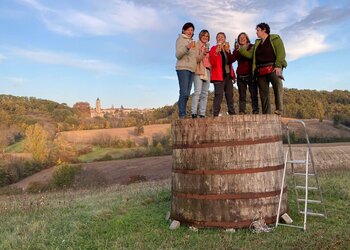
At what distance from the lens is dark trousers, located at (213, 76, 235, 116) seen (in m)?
8.86

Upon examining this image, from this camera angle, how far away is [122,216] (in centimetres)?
842

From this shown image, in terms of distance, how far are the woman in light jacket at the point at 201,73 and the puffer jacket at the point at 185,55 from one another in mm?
149

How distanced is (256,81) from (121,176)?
4239 centimetres

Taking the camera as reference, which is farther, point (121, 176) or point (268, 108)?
point (121, 176)

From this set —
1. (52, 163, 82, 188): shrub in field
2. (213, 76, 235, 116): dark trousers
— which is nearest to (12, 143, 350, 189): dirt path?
(52, 163, 82, 188): shrub in field

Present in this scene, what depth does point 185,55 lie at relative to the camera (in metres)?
8.44

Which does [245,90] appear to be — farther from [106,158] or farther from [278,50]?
[106,158]

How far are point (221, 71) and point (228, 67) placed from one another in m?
0.24

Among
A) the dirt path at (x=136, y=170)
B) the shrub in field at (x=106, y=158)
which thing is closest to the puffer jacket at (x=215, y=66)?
the dirt path at (x=136, y=170)

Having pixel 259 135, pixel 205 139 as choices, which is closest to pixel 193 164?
pixel 205 139

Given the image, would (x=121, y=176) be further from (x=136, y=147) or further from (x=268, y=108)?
(x=268, y=108)

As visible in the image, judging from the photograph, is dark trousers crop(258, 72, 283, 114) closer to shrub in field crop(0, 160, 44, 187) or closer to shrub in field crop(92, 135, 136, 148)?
shrub in field crop(0, 160, 44, 187)

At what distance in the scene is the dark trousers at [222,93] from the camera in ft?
29.1

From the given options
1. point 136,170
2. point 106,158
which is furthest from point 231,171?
point 106,158
